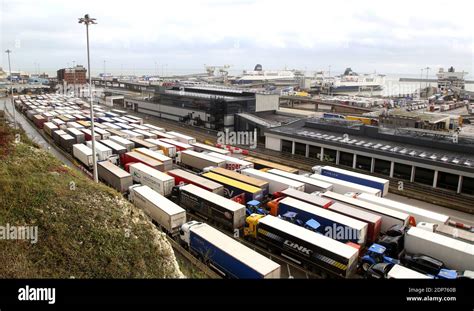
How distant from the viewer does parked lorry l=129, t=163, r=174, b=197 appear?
21.4 metres

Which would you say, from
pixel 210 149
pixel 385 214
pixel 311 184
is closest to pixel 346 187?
pixel 311 184

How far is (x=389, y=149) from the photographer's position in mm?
28469

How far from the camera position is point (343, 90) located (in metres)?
131

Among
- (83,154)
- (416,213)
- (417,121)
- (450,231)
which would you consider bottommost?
(450,231)

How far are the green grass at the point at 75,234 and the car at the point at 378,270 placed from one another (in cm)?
825

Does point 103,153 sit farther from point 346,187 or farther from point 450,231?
point 450,231

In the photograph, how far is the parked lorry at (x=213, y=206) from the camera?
17.2 meters

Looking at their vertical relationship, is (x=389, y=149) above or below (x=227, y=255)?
above

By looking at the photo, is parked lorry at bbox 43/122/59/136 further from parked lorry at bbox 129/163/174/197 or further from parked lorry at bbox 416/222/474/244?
parked lorry at bbox 416/222/474/244

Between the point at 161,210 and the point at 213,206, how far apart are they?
2.91 meters
